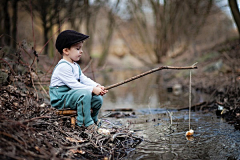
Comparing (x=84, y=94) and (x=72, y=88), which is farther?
(x=72, y=88)

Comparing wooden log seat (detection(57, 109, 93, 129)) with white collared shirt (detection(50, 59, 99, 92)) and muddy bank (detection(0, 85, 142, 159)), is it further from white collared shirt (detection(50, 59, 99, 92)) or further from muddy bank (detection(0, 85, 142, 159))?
white collared shirt (detection(50, 59, 99, 92))

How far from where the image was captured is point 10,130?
2529 mm

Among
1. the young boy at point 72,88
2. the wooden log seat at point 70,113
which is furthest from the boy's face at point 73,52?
the wooden log seat at point 70,113

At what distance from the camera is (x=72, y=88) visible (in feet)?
11.8

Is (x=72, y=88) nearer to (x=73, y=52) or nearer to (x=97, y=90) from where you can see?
(x=97, y=90)

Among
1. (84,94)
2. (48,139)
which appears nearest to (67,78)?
(84,94)

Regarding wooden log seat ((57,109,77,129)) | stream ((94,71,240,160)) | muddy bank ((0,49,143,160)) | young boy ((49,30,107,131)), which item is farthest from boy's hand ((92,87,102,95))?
stream ((94,71,240,160))

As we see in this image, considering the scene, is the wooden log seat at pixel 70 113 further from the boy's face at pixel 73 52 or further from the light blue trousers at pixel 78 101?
the boy's face at pixel 73 52

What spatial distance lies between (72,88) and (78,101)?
231 millimetres

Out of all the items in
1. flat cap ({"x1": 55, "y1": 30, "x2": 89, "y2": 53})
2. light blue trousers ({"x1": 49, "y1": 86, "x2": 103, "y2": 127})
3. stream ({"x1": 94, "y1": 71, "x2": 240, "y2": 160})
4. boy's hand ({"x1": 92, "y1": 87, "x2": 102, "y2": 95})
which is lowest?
stream ({"x1": 94, "y1": 71, "x2": 240, "y2": 160})

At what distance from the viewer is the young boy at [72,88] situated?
3482 mm

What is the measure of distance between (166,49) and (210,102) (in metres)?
17.0

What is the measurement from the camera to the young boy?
348 centimetres

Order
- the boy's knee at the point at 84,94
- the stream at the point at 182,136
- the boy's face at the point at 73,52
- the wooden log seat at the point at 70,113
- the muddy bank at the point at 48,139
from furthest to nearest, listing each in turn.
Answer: the boy's face at the point at 73,52, the wooden log seat at the point at 70,113, the boy's knee at the point at 84,94, the stream at the point at 182,136, the muddy bank at the point at 48,139
